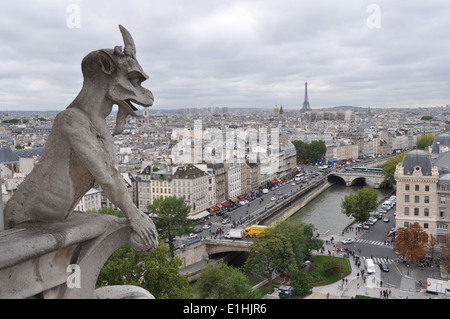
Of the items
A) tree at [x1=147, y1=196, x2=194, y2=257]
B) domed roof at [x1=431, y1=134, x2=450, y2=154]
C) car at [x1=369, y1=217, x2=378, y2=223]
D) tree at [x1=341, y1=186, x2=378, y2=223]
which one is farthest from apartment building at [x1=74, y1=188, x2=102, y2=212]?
domed roof at [x1=431, y1=134, x2=450, y2=154]

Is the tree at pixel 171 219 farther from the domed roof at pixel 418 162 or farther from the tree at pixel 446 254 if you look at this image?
the domed roof at pixel 418 162

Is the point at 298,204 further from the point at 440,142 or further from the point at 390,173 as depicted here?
the point at 440,142

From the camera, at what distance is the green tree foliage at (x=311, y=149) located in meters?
77.6

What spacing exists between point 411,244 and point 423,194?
5280 millimetres

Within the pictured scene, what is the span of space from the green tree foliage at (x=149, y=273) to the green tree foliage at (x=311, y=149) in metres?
65.2

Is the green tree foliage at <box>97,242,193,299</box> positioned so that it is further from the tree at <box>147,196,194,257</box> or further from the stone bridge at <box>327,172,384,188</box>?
the stone bridge at <box>327,172,384,188</box>

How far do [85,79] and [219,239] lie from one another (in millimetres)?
27200

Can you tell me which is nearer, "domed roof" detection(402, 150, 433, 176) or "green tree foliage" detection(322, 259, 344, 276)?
"green tree foliage" detection(322, 259, 344, 276)

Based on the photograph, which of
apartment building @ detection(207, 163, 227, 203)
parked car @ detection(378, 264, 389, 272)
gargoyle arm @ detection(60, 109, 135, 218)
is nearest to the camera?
gargoyle arm @ detection(60, 109, 135, 218)

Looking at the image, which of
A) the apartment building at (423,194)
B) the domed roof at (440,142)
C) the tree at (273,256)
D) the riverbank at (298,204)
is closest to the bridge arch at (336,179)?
the riverbank at (298,204)

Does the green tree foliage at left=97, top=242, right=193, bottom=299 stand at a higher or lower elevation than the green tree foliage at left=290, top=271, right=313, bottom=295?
higher

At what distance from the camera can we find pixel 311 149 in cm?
7769

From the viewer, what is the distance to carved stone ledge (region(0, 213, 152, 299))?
3.18 m

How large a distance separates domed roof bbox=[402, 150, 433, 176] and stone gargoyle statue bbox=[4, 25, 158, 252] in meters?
28.7
